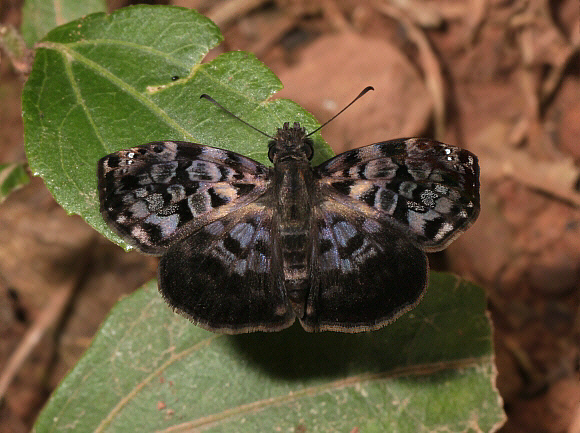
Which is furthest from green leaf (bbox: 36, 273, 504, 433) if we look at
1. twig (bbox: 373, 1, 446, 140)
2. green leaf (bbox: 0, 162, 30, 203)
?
twig (bbox: 373, 1, 446, 140)

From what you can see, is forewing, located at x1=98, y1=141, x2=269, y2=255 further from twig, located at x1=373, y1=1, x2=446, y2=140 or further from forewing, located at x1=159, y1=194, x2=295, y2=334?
twig, located at x1=373, y1=1, x2=446, y2=140

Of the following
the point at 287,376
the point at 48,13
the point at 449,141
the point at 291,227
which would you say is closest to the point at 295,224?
the point at 291,227

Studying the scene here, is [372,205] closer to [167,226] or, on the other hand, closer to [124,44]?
[167,226]

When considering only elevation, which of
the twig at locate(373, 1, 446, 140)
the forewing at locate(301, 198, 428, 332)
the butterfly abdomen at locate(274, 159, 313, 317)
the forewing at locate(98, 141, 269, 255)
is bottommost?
the twig at locate(373, 1, 446, 140)

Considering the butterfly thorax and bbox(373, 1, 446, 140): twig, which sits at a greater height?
the butterfly thorax

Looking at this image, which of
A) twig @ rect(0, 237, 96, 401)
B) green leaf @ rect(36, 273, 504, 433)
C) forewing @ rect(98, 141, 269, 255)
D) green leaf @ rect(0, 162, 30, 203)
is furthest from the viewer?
twig @ rect(0, 237, 96, 401)
